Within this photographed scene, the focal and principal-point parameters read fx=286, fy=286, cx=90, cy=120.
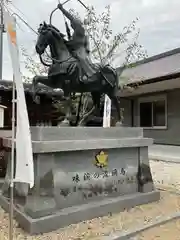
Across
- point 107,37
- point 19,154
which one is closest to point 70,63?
point 19,154

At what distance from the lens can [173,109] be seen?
14.0 m

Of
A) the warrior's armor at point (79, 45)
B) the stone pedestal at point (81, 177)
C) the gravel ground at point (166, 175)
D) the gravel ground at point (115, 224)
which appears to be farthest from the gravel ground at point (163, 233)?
the warrior's armor at point (79, 45)

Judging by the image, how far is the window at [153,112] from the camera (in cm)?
1476

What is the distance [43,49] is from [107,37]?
922cm

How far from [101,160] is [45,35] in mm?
2310

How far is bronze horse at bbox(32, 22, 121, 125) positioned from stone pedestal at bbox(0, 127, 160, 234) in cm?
93

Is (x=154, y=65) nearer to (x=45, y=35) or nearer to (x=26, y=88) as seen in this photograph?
(x=26, y=88)

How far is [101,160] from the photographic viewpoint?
4.68m

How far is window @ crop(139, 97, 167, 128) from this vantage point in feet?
48.4

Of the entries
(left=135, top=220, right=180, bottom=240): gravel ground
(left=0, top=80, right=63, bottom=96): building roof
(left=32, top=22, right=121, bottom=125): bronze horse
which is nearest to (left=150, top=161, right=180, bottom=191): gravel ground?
(left=135, top=220, right=180, bottom=240): gravel ground

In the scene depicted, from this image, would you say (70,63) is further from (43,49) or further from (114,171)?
(114,171)

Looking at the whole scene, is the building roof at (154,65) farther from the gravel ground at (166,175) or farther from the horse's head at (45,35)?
the horse's head at (45,35)

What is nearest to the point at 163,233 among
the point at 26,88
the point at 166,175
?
the point at 166,175

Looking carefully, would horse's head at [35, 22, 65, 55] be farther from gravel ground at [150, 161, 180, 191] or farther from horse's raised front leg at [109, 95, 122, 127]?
gravel ground at [150, 161, 180, 191]
